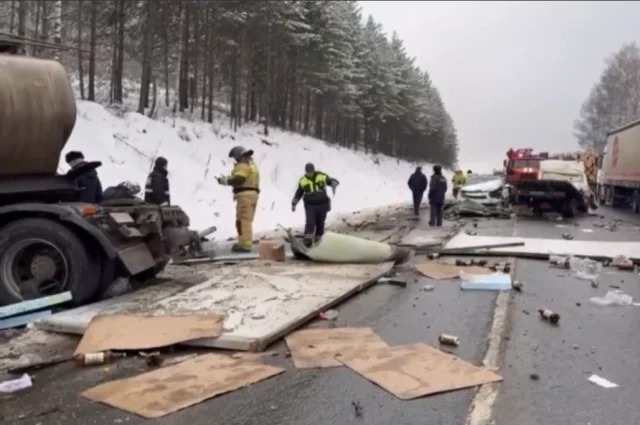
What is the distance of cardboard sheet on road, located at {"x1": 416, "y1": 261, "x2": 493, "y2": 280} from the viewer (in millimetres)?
9617

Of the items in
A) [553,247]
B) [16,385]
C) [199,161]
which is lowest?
[16,385]

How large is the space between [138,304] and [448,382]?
12.1 ft

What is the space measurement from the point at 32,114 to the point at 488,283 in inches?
231

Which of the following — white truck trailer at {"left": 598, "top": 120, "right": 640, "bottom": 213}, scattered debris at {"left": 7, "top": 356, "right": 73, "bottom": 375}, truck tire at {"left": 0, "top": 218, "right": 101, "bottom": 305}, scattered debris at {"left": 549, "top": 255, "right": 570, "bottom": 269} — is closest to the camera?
scattered debris at {"left": 7, "top": 356, "right": 73, "bottom": 375}

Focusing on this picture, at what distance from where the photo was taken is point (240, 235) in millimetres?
12047

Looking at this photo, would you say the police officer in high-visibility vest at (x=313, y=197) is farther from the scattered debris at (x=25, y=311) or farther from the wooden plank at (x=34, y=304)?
the scattered debris at (x=25, y=311)

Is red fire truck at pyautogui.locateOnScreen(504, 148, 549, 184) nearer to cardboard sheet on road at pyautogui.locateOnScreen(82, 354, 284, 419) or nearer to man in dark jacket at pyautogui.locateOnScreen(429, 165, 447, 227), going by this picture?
man in dark jacket at pyautogui.locateOnScreen(429, 165, 447, 227)

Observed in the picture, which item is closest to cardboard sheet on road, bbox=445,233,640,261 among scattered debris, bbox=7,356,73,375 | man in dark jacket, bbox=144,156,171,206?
man in dark jacket, bbox=144,156,171,206

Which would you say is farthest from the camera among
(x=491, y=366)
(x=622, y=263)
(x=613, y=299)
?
(x=622, y=263)

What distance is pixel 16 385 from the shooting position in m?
4.63

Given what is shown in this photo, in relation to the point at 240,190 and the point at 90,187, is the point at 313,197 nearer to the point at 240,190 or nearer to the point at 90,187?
the point at 240,190

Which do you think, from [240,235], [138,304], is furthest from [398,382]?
[240,235]

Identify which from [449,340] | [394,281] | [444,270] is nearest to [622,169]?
[444,270]

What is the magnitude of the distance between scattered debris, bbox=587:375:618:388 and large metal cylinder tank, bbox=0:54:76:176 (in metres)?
6.06
